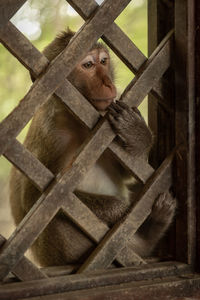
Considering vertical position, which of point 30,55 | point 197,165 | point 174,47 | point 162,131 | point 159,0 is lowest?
point 197,165

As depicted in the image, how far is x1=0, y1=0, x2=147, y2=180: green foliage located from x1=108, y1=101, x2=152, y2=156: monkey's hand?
2.13 meters

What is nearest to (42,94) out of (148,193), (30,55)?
(30,55)

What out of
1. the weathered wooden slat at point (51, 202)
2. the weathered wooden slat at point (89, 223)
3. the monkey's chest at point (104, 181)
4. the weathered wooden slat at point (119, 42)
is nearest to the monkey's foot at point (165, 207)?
the weathered wooden slat at point (89, 223)

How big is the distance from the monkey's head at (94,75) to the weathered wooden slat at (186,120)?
Answer: 0.36 metres

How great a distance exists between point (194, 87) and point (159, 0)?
1.47 feet

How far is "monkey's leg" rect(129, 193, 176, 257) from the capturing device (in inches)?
77.2

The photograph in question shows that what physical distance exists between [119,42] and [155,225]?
86 centimetres

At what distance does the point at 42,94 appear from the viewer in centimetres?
166

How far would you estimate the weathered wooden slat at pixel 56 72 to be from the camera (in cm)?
161

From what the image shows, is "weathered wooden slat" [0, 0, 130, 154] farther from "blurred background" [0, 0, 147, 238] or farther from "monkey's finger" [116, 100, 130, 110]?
"blurred background" [0, 0, 147, 238]

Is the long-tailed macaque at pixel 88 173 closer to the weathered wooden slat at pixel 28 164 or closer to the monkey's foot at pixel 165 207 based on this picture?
the monkey's foot at pixel 165 207

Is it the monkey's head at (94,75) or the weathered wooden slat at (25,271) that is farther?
the monkey's head at (94,75)

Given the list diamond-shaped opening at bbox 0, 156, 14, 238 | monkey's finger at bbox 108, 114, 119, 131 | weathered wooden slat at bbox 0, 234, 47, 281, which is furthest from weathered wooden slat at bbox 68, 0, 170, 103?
diamond-shaped opening at bbox 0, 156, 14, 238

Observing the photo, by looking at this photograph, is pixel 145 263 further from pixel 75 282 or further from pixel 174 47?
pixel 174 47
